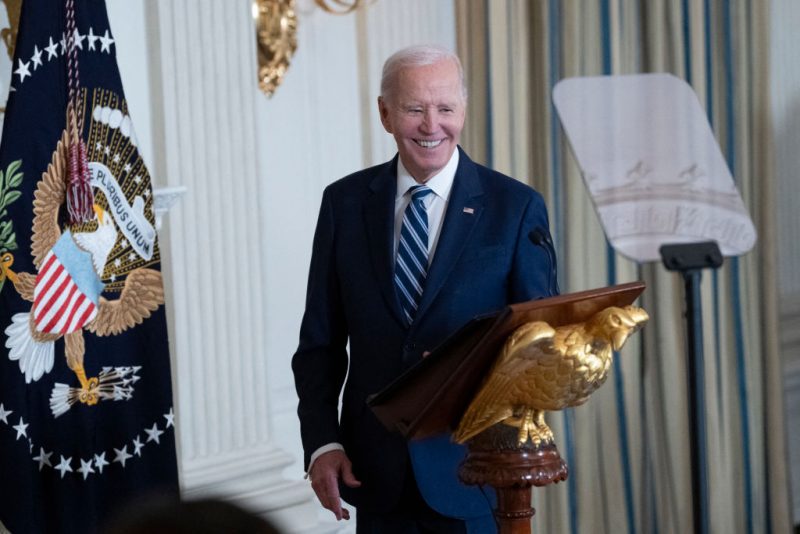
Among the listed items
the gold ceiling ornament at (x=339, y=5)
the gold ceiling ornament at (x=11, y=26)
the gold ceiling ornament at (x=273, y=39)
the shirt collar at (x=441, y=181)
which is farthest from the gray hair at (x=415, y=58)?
the gold ceiling ornament at (x=339, y=5)

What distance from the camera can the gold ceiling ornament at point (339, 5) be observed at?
427 cm

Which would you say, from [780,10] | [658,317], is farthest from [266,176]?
[780,10]

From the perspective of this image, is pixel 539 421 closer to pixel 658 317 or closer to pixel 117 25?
pixel 117 25

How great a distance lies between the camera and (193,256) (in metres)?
3.77

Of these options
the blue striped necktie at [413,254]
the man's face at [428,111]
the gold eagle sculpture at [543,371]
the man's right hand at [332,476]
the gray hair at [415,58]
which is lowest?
the man's right hand at [332,476]

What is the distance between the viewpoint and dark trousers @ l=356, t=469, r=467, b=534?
7.75 ft

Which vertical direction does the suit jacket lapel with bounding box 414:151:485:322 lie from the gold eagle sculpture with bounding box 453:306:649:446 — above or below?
above

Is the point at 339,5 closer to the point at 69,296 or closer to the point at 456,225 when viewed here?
the point at 69,296

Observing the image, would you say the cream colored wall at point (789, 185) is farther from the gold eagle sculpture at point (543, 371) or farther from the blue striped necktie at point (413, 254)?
the gold eagle sculpture at point (543, 371)

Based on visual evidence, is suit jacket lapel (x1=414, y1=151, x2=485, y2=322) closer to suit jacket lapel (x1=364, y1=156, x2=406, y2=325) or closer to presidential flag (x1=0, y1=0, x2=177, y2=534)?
suit jacket lapel (x1=364, y1=156, x2=406, y2=325)

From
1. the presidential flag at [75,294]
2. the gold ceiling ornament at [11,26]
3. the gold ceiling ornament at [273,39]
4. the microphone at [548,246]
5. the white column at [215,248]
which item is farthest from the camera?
the gold ceiling ornament at [273,39]

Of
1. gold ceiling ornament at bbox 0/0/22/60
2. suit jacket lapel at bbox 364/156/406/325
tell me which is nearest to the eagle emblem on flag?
gold ceiling ornament at bbox 0/0/22/60

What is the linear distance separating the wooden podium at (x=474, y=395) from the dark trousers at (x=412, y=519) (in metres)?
0.31

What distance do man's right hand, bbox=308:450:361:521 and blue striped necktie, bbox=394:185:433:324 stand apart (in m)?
0.31
